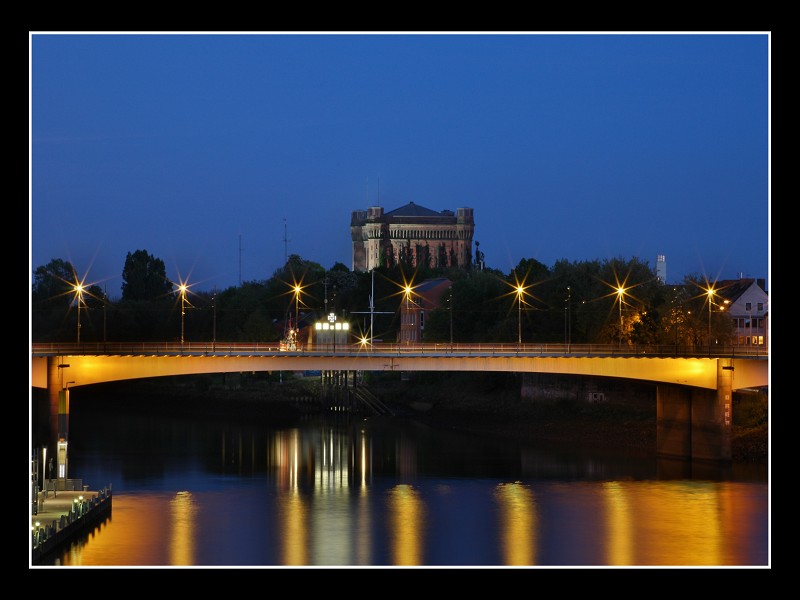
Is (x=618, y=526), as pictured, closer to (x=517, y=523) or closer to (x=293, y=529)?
(x=517, y=523)

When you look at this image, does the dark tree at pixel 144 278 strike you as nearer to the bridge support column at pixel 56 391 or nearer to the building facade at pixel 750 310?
the building facade at pixel 750 310

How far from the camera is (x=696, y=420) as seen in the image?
70.9 meters

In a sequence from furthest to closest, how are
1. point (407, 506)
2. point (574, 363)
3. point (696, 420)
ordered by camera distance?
1. point (696, 420)
2. point (574, 363)
3. point (407, 506)

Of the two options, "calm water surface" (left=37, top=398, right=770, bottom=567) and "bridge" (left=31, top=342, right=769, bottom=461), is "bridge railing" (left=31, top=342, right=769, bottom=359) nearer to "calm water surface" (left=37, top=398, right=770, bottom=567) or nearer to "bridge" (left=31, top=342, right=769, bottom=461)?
"bridge" (left=31, top=342, right=769, bottom=461)

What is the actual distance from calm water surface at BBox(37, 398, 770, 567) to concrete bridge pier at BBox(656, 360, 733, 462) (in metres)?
1.91

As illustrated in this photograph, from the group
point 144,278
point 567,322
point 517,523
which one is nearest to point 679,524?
point 517,523

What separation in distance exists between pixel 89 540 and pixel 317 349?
2769cm

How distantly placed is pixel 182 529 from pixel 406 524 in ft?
27.3

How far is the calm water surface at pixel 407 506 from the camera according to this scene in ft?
147

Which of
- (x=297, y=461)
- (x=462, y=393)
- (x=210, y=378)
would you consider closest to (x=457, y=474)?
(x=297, y=461)

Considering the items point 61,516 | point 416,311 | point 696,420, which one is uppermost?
point 416,311
